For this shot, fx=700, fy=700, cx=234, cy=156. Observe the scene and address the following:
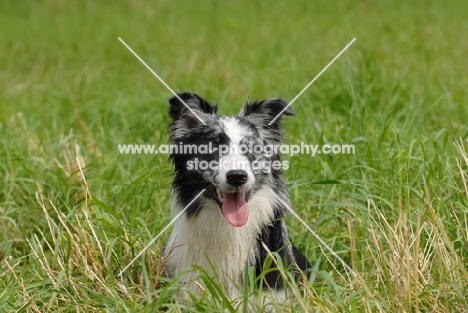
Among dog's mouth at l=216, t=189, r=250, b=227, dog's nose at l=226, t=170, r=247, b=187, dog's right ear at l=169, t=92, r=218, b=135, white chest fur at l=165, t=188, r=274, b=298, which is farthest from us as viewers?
dog's right ear at l=169, t=92, r=218, b=135

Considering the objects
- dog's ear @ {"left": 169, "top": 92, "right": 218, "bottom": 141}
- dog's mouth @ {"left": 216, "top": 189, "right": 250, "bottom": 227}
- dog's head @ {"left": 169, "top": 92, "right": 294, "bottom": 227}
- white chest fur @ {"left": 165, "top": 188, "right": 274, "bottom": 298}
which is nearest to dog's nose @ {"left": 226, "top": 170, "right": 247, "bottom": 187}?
dog's head @ {"left": 169, "top": 92, "right": 294, "bottom": 227}

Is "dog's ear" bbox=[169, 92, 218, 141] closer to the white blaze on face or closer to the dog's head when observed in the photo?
the dog's head

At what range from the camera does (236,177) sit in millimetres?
3295

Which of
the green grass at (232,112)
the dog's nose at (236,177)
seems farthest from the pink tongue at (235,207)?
the green grass at (232,112)

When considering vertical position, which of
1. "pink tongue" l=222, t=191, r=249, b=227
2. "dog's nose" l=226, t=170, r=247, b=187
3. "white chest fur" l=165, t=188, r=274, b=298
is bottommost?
"white chest fur" l=165, t=188, r=274, b=298

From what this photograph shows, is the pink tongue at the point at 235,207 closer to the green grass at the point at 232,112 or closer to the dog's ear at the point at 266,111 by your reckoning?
the green grass at the point at 232,112

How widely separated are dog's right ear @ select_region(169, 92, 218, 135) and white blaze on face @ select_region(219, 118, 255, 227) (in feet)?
0.66

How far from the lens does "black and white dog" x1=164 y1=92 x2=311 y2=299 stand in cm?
346

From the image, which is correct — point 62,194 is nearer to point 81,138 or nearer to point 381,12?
point 81,138

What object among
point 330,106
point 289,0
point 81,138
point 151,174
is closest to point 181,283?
point 151,174

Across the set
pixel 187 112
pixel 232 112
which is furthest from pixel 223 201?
pixel 232 112

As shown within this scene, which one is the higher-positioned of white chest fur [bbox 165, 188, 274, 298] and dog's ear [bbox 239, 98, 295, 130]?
dog's ear [bbox 239, 98, 295, 130]

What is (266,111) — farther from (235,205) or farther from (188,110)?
(235,205)

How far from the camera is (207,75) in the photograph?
7.68 m
